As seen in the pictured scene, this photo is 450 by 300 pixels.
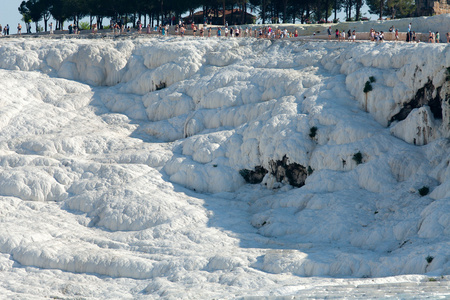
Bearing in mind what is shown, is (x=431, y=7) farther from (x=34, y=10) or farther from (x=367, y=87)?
(x=34, y=10)

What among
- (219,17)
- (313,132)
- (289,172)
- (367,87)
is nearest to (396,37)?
(367,87)

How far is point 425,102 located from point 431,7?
30552 millimetres

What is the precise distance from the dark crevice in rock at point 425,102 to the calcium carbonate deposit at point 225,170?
0.10 m

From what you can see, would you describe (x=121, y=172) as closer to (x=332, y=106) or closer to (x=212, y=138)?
(x=212, y=138)

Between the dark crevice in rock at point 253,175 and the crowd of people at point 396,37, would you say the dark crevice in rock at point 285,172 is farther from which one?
the crowd of people at point 396,37

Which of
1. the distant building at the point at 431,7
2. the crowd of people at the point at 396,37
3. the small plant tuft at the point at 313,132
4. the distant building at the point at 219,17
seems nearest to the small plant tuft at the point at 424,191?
the small plant tuft at the point at 313,132

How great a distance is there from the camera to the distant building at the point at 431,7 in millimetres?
72000

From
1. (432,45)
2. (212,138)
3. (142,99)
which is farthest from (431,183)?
(142,99)

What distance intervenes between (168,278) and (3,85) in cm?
2612

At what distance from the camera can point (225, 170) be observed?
46.7 m

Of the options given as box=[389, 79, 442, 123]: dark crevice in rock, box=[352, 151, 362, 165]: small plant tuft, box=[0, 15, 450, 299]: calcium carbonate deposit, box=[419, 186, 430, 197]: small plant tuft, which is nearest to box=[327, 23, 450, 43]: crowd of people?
box=[0, 15, 450, 299]: calcium carbonate deposit

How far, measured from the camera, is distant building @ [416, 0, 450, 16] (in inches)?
2835

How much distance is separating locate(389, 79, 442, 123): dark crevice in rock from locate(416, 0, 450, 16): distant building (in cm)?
2931

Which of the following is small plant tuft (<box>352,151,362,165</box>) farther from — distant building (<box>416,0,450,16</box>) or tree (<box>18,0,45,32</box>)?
tree (<box>18,0,45,32</box>)
